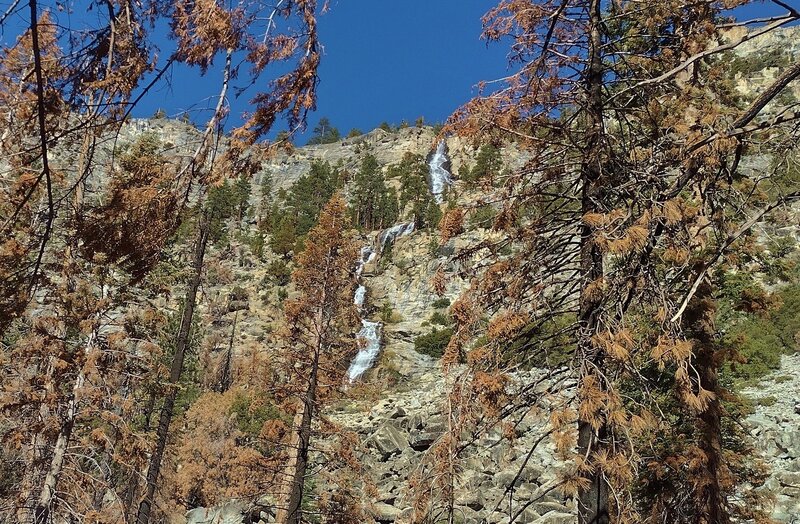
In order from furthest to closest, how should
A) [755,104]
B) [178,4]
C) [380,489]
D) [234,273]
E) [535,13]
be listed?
[234,273] < [380,489] < [535,13] < [178,4] < [755,104]

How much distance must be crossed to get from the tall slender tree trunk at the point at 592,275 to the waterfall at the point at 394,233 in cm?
4791

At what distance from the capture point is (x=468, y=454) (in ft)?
70.0

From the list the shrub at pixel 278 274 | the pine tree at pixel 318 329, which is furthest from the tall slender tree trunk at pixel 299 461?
the shrub at pixel 278 274

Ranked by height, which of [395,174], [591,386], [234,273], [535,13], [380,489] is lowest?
[380,489]

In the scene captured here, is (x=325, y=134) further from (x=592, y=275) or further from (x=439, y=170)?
(x=592, y=275)

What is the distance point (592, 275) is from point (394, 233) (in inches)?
2001

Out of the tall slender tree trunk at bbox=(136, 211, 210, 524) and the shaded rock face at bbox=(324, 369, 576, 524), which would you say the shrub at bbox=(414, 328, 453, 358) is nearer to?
the shaded rock face at bbox=(324, 369, 576, 524)

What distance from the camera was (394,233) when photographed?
56031mm

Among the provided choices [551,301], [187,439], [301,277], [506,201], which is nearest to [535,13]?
[506,201]

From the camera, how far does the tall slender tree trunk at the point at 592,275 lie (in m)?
4.69

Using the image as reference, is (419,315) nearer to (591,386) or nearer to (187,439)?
(187,439)

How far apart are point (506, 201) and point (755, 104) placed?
328 centimetres

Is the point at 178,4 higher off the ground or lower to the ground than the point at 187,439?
higher

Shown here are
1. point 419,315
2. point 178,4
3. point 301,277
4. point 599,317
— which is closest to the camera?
point 178,4
